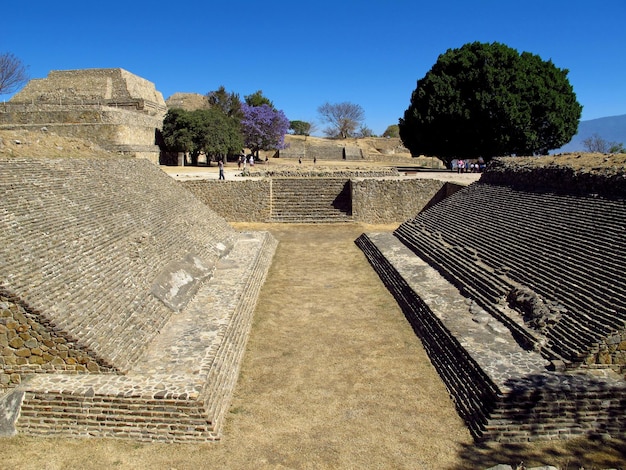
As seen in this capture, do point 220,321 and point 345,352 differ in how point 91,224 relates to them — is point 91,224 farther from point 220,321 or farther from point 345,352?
point 345,352

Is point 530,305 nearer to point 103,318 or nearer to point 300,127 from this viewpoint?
point 103,318

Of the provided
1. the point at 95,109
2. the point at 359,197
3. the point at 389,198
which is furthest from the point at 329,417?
the point at 95,109

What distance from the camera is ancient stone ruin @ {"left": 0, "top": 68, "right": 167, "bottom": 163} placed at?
78.2 ft

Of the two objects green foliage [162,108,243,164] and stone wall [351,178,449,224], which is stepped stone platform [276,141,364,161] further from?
stone wall [351,178,449,224]

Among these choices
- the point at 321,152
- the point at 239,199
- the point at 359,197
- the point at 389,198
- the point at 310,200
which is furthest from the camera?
the point at 321,152

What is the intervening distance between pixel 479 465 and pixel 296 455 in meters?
2.01

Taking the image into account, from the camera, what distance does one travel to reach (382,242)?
14578 mm

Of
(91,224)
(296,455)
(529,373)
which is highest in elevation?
(91,224)

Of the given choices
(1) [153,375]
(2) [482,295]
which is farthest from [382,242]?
(1) [153,375]

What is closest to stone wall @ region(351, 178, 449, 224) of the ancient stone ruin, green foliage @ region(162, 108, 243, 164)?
the ancient stone ruin

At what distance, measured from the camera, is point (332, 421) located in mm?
6098

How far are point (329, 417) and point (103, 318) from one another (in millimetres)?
3295

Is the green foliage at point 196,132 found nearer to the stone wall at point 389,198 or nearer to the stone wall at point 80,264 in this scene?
the stone wall at point 389,198

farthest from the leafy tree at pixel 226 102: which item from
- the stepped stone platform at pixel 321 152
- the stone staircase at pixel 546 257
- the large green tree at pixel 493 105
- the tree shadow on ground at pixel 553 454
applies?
the tree shadow on ground at pixel 553 454
